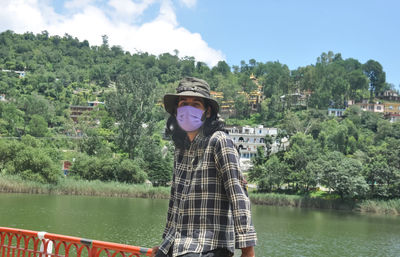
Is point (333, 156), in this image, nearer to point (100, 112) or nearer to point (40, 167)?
point (40, 167)

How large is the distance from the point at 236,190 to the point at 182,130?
576 millimetres

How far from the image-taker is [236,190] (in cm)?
213

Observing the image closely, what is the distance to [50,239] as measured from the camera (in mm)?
3881

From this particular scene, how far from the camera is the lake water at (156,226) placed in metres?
16.6

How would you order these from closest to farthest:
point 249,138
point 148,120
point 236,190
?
point 236,190 < point 148,120 < point 249,138

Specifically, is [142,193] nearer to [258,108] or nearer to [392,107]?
[258,108]

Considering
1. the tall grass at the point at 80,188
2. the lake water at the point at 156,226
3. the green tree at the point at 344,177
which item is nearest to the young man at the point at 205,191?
the lake water at the point at 156,226

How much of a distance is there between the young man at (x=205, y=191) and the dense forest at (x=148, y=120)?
29246 mm

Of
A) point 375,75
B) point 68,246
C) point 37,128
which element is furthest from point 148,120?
point 375,75

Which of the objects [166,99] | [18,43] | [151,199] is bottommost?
[151,199]

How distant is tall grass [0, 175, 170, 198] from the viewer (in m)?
27.8

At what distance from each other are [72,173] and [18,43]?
348ft

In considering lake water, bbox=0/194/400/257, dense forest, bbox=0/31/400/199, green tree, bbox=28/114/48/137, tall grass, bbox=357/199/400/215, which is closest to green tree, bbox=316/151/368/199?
dense forest, bbox=0/31/400/199

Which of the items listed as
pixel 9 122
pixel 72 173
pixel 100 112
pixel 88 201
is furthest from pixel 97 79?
pixel 88 201
